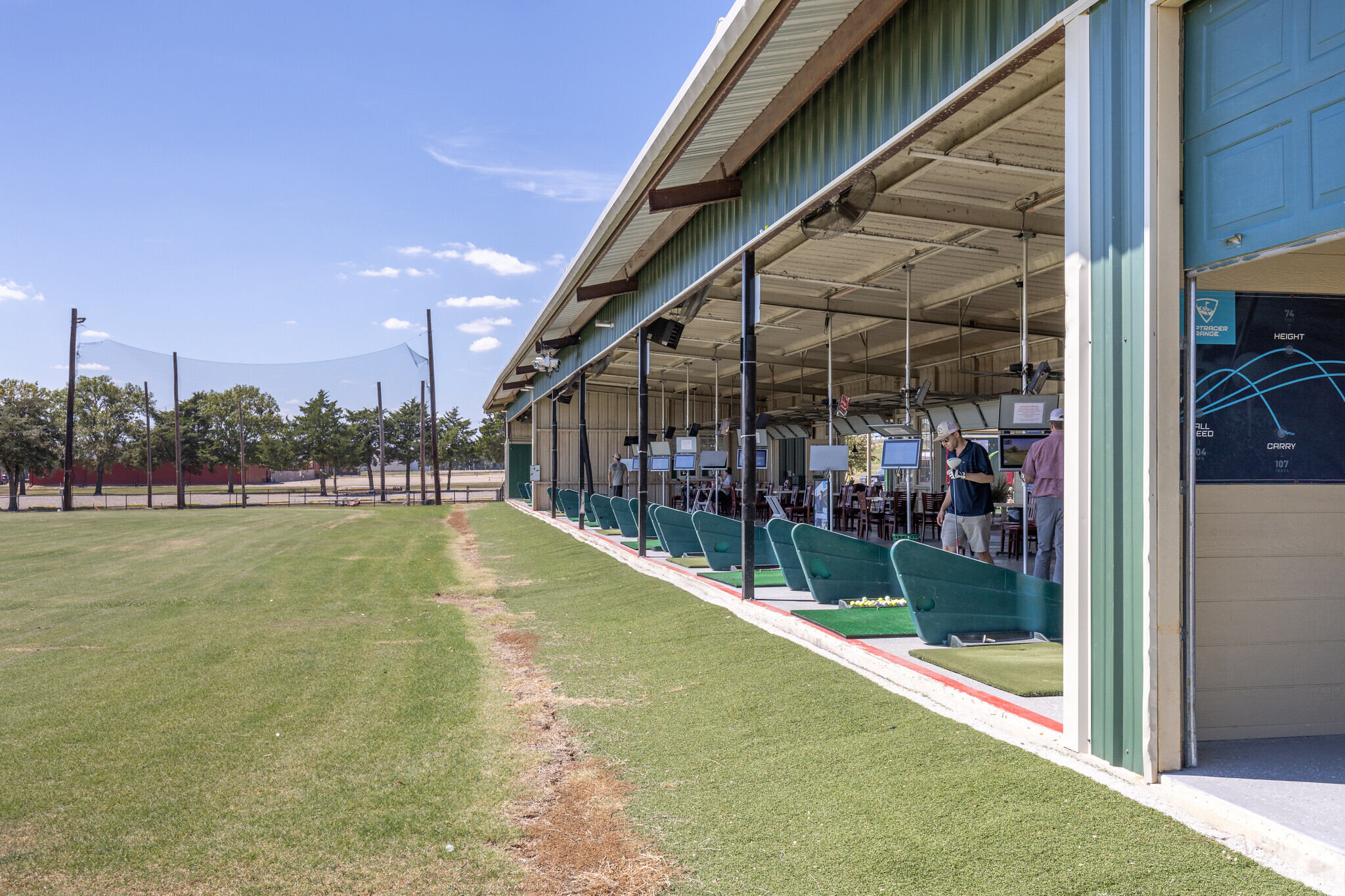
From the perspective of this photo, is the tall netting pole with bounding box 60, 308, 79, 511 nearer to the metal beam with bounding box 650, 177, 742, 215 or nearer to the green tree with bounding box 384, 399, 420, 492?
the green tree with bounding box 384, 399, 420, 492

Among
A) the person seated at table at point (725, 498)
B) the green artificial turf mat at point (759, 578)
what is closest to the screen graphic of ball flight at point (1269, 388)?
the green artificial turf mat at point (759, 578)

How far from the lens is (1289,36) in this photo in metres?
3.04

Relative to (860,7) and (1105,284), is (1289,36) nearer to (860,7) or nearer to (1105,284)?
(1105,284)

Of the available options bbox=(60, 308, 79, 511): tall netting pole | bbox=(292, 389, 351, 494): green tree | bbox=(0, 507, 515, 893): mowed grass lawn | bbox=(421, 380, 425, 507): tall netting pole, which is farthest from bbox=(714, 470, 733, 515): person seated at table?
bbox=(292, 389, 351, 494): green tree

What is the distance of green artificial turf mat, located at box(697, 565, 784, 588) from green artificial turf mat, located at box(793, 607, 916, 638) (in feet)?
6.00

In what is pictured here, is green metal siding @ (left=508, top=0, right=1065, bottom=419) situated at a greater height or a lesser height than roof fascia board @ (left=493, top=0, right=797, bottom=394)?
lesser

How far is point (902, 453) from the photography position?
9.87m

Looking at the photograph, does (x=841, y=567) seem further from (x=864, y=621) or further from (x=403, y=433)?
(x=403, y=433)

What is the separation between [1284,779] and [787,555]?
210 inches

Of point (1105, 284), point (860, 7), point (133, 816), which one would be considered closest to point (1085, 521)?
Answer: point (1105, 284)

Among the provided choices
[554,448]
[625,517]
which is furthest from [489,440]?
[625,517]

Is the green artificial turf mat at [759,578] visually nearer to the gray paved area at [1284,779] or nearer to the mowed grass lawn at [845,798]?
the mowed grass lawn at [845,798]

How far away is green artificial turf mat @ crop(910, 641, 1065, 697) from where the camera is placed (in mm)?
4711

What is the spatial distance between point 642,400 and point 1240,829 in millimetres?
10595
